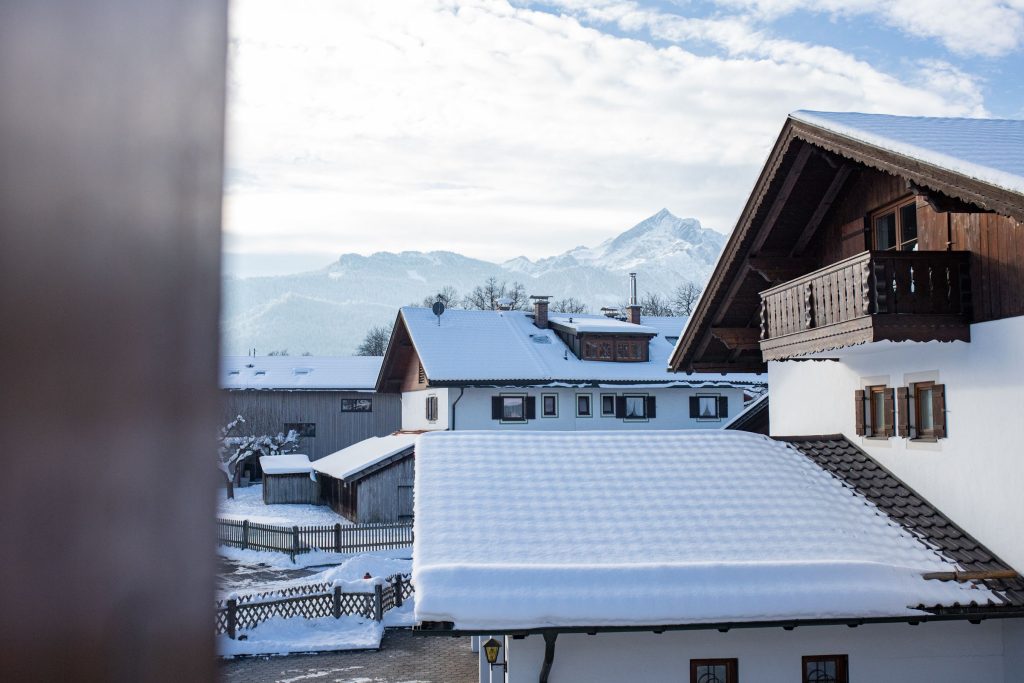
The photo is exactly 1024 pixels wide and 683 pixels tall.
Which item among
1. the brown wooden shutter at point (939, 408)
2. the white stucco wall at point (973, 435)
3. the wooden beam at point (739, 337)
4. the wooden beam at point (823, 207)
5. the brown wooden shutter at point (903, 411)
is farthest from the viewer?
the wooden beam at point (739, 337)

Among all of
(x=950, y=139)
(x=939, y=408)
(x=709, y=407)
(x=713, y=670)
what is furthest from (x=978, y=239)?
(x=709, y=407)

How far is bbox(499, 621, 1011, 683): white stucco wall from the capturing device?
11.3 m

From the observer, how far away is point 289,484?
44.0 m

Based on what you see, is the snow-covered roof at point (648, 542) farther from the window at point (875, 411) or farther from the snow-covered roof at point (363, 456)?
the snow-covered roof at point (363, 456)

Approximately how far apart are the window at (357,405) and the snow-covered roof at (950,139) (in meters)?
40.8

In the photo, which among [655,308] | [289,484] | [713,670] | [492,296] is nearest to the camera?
[713,670]

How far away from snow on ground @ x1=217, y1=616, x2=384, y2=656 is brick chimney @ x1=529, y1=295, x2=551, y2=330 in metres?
21.9

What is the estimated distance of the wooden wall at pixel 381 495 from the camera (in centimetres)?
3666

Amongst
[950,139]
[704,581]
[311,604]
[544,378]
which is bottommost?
[311,604]

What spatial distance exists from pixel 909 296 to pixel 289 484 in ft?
118

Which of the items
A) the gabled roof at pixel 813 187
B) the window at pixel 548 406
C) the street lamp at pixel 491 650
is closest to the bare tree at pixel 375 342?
the window at pixel 548 406

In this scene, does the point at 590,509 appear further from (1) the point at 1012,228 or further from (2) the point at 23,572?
(2) the point at 23,572

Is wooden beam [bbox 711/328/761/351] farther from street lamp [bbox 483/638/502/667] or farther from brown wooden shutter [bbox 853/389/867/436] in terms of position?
street lamp [bbox 483/638/502/667]

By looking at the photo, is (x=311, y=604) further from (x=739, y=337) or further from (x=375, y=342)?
(x=375, y=342)
